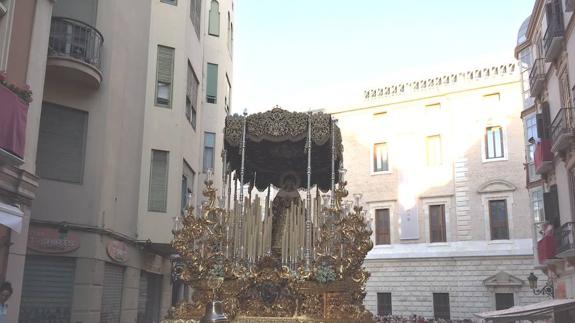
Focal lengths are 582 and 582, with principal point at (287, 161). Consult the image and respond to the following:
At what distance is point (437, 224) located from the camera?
2934 centimetres

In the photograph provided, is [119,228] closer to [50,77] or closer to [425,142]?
[50,77]

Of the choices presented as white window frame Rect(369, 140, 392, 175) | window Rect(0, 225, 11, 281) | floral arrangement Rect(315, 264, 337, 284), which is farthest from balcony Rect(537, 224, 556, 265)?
window Rect(0, 225, 11, 281)

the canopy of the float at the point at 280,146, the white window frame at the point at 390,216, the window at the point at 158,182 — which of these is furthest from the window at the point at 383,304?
the canopy of the float at the point at 280,146

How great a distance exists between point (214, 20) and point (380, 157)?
12624 millimetres

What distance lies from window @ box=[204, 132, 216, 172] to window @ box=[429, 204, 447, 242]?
12.7 meters

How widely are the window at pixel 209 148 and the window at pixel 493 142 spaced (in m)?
14.3

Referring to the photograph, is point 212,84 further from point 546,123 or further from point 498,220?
point 498,220

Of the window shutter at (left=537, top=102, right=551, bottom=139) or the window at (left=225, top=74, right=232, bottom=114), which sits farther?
the window at (left=225, top=74, right=232, bottom=114)

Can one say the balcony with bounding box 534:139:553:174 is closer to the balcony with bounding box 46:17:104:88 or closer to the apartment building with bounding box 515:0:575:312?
the apartment building with bounding box 515:0:575:312

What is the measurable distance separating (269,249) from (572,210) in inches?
518

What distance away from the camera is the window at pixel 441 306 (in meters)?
28.1

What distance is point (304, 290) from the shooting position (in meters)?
8.09

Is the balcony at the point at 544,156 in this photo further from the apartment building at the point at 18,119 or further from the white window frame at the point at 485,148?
the apartment building at the point at 18,119

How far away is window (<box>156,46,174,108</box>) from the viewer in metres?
16.8
